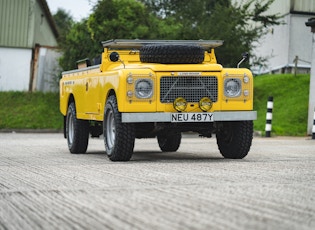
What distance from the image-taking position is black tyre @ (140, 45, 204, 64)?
40.2 ft

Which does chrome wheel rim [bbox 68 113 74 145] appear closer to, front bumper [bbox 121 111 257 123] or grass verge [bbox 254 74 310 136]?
front bumper [bbox 121 111 257 123]

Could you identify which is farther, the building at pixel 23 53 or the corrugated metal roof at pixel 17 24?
the corrugated metal roof at pixel 17 24

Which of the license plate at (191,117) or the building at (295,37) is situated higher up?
the building at (295,37)

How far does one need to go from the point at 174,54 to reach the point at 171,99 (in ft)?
2.20

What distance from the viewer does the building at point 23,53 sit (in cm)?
3775

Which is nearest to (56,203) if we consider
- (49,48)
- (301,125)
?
(301,125)

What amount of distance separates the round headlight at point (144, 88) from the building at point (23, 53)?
991 inches

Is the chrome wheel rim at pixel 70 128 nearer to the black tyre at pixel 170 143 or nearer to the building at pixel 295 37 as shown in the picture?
the black tyre at pixel 170 143

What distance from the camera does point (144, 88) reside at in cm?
1195

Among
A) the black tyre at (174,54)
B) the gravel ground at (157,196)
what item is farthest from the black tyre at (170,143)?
the gravel ground at (157,196)

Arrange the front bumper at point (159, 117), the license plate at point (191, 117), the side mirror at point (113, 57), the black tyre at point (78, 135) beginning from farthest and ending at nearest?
the black tyre at point (78, 135) < the side mirror at point (113, 57) < the license plate at point (191, 117) < the front bumper at point (159, 117)

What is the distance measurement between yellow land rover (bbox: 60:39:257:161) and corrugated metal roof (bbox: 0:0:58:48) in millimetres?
25859

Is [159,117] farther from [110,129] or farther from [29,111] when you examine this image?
[29,111]

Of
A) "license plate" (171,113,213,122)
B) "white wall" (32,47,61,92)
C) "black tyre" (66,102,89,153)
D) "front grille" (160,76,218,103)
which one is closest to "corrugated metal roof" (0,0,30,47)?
"white wall" (32,47,61,92)
